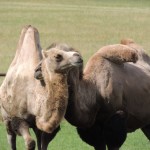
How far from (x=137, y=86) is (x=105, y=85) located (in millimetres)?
546

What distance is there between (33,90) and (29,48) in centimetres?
80

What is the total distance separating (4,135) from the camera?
11.9 metres

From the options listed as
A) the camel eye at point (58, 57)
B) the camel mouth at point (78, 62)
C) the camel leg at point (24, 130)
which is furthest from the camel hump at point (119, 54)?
the camel mouth at point (78, 62)

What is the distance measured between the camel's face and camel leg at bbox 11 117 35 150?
1.19m

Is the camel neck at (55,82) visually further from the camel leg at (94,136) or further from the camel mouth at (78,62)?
the camel leg at (94,136)

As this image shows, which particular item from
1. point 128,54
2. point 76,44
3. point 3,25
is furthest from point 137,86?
point 3,25

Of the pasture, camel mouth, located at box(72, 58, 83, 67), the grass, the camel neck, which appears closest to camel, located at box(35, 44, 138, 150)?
the camel neck

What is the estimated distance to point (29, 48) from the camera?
30.1 feet

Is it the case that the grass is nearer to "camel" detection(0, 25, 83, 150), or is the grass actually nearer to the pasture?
"camel" detection(0, 25, 83, 150)

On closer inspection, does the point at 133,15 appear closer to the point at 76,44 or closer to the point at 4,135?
the point at 76,44

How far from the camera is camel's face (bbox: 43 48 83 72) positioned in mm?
7180

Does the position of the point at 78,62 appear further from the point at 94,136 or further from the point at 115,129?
the point at 94,136

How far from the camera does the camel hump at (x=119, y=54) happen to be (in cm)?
836

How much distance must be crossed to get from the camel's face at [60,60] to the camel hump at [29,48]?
50.8 inches
